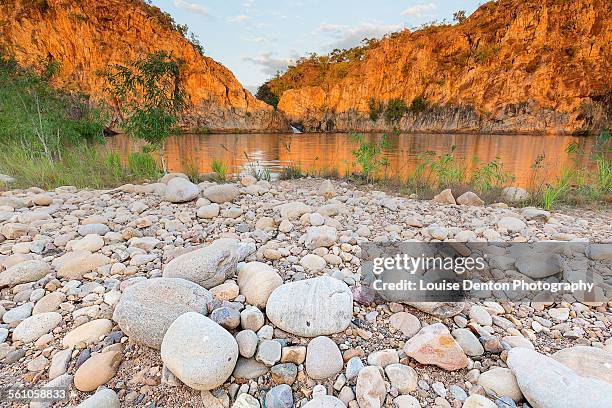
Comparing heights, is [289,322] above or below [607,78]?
below

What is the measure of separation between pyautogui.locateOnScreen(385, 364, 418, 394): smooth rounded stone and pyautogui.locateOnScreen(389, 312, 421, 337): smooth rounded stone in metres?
0.26

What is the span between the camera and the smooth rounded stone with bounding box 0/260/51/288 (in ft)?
6.32

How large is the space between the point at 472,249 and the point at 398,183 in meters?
3.06

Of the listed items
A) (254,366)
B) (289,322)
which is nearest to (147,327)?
A: (254,366)

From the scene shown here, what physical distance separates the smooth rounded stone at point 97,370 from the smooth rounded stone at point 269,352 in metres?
0.68

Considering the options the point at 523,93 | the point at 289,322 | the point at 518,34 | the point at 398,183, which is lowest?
the point at 289,322

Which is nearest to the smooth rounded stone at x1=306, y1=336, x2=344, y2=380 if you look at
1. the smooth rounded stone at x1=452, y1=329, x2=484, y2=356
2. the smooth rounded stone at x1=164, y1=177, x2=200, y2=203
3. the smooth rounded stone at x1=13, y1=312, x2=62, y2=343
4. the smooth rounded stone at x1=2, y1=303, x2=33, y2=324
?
the smooth rounded stone at x1=452, y1=329, x2=484, y2=356

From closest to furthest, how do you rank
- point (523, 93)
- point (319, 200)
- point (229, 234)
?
1. point (229, 234)
2. point (319, 200)
3. point (523, 93)

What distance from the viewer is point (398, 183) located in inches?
212

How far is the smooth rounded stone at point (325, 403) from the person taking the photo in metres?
1.17

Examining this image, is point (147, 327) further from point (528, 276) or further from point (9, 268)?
point (528, 276)

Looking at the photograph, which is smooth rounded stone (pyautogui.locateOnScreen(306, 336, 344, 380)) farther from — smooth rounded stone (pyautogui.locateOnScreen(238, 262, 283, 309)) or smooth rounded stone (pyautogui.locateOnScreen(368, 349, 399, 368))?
smooth rounded stone (pyautogui.locateOnScreen(238, 262, 283, 309))

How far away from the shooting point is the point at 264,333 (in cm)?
154

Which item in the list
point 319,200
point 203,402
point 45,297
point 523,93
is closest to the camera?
point 203,402
